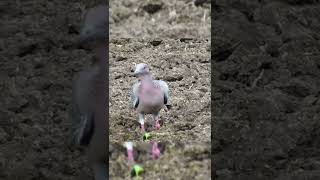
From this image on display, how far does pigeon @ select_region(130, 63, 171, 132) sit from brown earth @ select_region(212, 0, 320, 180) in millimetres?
521

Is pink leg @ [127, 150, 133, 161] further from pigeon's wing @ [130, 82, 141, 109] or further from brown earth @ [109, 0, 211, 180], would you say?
pigeon's wing @ [130, 82, 141, 109]

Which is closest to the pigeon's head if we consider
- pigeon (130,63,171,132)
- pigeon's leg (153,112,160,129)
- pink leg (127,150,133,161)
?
pigeon (130,63,171,132)

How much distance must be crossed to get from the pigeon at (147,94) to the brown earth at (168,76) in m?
0.19

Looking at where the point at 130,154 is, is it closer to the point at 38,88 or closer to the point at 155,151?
the point at 155,151

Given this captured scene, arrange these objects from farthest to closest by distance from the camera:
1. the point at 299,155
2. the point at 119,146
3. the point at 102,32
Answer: the point at 299,155, the point at 119,146, the point at 102,32

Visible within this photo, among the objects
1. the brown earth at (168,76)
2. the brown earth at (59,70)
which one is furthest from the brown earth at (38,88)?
the brown earth at (168,76)

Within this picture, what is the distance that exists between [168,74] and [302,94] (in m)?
0.50

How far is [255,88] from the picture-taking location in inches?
89.0

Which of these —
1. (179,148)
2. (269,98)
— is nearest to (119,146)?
(179,148)

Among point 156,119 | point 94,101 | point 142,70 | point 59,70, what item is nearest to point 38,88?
point 59,70

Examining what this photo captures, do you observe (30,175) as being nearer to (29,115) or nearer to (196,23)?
(29,115)

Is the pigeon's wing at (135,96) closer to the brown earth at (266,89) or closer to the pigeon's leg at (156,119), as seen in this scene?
the pigeon's leg at (156,119)

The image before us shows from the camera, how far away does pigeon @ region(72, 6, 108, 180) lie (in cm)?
89

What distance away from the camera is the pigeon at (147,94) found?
1.57 m
